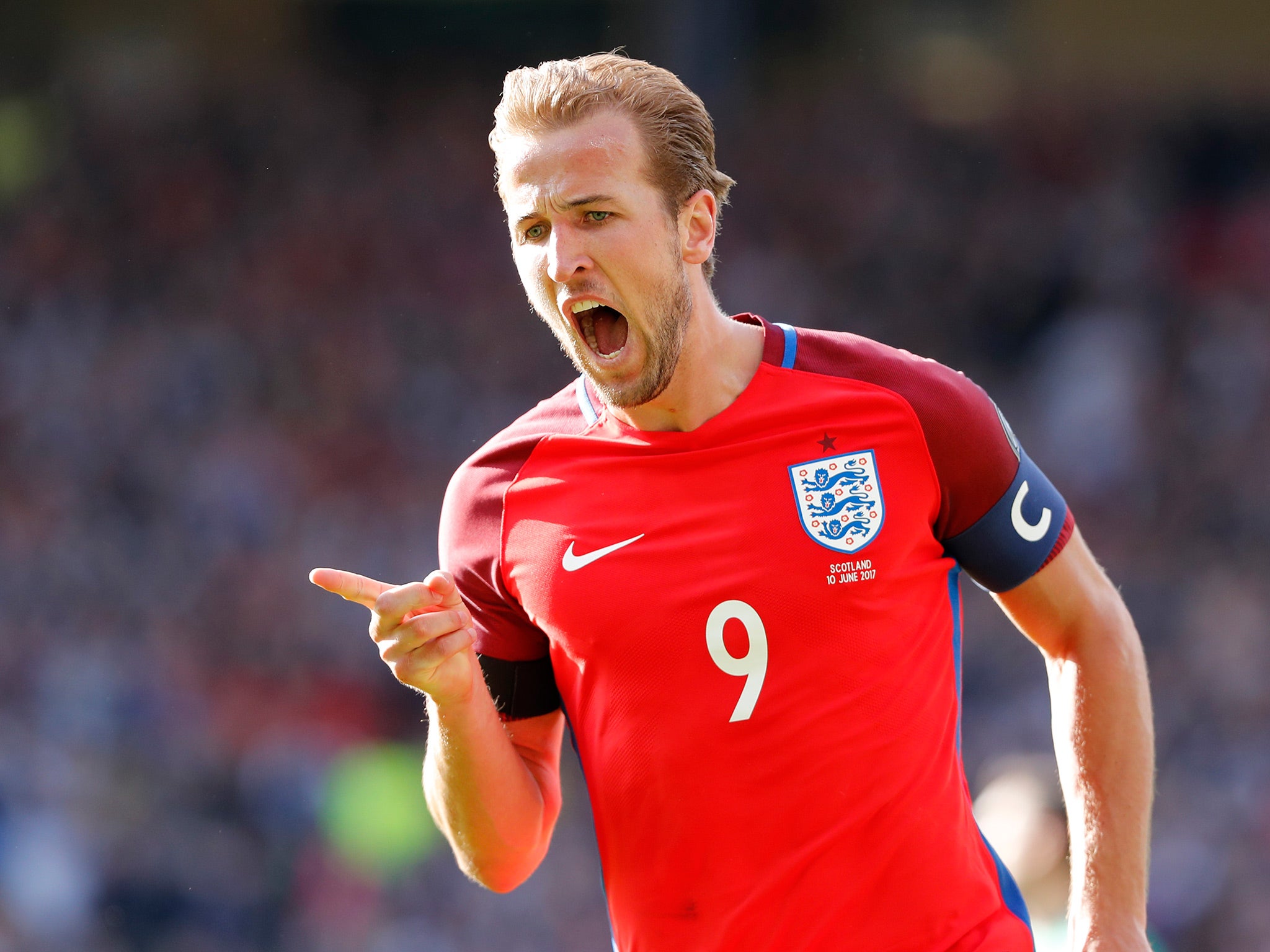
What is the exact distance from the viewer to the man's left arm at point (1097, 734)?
2.46 metres

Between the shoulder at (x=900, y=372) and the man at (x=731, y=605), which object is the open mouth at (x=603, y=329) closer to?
the man at (x=731, y=605)

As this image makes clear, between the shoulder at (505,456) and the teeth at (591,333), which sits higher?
the teeth at (591,333)

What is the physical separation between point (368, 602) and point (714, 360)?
836 mm

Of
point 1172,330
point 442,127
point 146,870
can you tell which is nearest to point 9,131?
point 442,127

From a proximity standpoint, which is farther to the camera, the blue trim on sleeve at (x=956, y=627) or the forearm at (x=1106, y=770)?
the blue trim on sleeve at (x=956, y=627)

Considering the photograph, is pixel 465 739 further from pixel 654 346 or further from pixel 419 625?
pixel 654 346

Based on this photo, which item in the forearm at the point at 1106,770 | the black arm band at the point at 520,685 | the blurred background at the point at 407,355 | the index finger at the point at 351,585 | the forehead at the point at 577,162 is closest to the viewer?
the index finger at the point at 351,585

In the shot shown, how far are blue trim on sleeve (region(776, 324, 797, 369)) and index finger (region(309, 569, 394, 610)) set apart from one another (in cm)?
89

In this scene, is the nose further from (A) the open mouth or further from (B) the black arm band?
(B) the black arm band

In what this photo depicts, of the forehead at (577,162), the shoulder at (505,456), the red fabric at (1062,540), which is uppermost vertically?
the forehead at (577,162)

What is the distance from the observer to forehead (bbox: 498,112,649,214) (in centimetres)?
255

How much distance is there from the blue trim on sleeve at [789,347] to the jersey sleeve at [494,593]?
546 mm

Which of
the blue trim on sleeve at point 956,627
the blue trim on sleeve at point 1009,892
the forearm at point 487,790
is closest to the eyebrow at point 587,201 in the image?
the forearm at point 487,790

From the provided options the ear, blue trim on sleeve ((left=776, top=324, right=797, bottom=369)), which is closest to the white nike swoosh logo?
blue trim on sleeve ((left=776, top=324, right=797, bottom=369))
